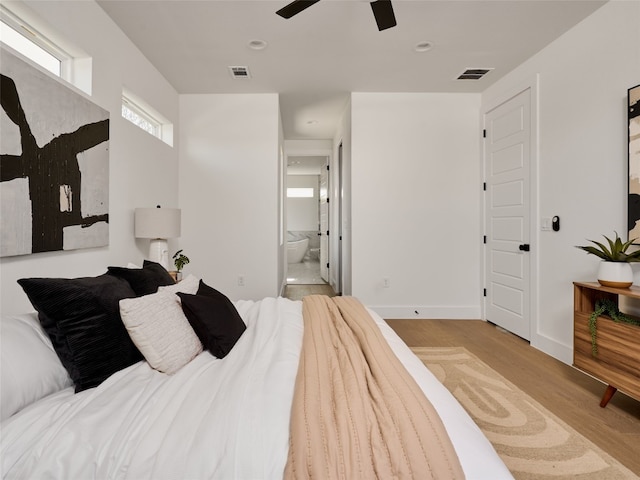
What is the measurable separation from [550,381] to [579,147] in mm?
1853

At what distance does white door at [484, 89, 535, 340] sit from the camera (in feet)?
10.7

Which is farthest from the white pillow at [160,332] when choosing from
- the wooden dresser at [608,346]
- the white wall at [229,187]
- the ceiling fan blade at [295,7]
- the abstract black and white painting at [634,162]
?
the abstract black and white painting at [634,162]

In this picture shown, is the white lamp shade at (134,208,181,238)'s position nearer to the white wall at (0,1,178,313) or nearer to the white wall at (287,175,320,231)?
the white wall at (0,1,178,313)

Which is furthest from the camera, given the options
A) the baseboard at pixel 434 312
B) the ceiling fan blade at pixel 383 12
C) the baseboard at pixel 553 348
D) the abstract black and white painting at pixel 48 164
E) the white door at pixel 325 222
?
the white door at pixel 325 222

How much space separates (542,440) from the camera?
5.52 feet

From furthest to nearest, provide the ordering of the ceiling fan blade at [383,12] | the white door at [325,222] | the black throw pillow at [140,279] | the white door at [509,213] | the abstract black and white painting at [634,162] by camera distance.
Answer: the white door at [325,222]
the white door at [509,213]
the abstract black and white painting at [634,162]
the ceiling fan blade at [383,12]
the black throw pillow at [140,279]

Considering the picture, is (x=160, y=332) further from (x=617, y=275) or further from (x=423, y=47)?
(x=423, y=47)

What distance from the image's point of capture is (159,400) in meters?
1.05

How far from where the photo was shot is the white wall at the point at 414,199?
13.3ft

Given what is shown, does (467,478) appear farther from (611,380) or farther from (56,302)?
(611,380)

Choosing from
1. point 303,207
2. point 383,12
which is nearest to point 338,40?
point 383,12

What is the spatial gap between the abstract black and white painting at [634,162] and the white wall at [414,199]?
1.87 m

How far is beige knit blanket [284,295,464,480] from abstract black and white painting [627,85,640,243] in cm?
208

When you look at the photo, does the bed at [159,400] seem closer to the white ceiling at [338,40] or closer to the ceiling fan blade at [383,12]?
the ceiling fan blade at [383,12]
